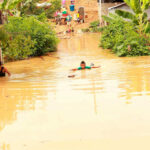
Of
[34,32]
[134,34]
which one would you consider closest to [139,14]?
[134,34]

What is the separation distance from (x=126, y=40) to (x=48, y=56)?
4452mm

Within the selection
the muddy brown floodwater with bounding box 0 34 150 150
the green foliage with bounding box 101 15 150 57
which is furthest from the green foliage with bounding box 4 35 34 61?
the muddy brown floodwater with bounding box 0 34 150 150

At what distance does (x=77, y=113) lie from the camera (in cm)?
607

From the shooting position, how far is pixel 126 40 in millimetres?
16641

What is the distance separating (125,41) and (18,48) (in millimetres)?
5507

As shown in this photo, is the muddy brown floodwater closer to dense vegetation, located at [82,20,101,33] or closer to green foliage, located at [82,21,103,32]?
green foliage, located at [82,21,103,32]

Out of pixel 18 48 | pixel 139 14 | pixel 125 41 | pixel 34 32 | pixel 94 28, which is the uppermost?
pixel 139 14

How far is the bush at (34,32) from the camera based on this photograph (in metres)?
17.9

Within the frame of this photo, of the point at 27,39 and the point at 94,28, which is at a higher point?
the point at 94,28

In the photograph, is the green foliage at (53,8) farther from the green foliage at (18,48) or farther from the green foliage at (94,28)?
the green foliage at (18,48)

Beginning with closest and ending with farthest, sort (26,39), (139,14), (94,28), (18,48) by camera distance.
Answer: (139,14) → (18,48) → (26,39) → (94,28)

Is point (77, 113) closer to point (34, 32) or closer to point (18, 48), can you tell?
point (18, 48)

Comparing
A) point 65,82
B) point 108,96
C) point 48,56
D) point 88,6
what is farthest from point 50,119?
point 88,6

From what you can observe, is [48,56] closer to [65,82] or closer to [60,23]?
[65,82]
